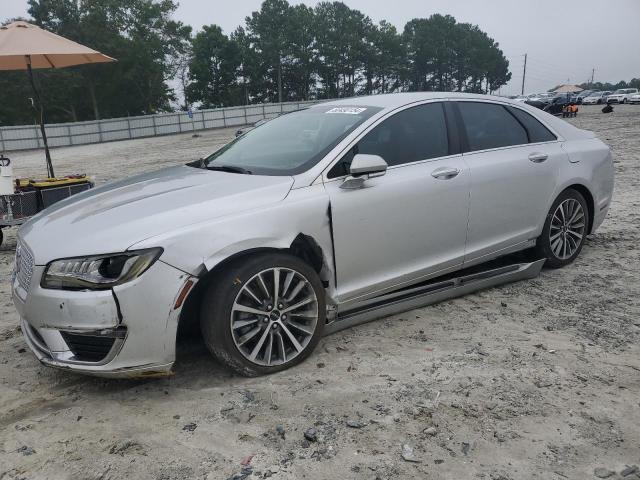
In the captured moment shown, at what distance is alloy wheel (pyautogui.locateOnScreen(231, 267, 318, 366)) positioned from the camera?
10.1 feet

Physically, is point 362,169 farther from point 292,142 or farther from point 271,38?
point 271,38

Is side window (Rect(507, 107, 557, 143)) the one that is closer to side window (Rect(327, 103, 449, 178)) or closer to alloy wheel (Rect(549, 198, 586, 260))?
alloy wheel (Rect(549, 198, 586, 260))

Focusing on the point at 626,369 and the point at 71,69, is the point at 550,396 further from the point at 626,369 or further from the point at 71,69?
the point at 71,69

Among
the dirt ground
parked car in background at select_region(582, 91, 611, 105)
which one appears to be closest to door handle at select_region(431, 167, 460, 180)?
the dirt ground

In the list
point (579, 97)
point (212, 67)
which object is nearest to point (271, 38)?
point (212, 67)

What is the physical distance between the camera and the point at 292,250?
339 centimetres

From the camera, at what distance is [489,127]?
4363 millimetres

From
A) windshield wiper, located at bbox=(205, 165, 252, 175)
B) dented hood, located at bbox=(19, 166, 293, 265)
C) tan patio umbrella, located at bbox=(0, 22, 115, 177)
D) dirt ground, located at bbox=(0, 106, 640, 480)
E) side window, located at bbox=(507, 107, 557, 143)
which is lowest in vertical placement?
dirt ground, located at bbox=(0, 106, 640, 480)

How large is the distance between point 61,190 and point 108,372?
4550 millimetres

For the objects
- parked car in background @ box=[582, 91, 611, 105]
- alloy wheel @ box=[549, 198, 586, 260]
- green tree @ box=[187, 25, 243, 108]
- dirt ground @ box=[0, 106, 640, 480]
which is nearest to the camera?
dirt ground @ box=[0, 106, 640, 480]

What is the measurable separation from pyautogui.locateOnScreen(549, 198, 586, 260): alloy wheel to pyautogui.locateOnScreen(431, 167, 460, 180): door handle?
1305 millimetres

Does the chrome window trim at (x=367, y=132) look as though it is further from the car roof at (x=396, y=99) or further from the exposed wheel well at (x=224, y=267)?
the exposed wheel well at (x=224, y=267)

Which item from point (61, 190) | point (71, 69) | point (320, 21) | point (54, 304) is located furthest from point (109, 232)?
point (320, 21)

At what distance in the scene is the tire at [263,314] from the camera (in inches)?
117
